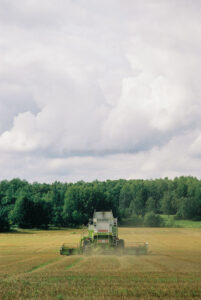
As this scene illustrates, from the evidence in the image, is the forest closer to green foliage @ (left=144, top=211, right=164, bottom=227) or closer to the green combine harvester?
green foliage @ (left=144, top=211, right=164, bottom=227)

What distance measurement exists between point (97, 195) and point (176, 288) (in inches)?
5262

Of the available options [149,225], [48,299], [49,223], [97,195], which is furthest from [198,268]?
[97,195]

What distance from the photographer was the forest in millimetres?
121875

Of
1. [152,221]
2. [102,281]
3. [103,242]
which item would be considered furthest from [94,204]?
[102,281]

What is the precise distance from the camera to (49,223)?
13238cm

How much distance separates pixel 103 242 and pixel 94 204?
112615 millimetres

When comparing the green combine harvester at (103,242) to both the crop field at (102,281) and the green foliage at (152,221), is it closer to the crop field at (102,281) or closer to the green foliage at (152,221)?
the crop field at (102,281)

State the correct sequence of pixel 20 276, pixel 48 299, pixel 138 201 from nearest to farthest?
pixel 48 299, pixel 20 276, pixel 138 201

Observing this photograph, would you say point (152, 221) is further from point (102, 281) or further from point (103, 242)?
point (102, 281)

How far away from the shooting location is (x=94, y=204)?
14600 cm

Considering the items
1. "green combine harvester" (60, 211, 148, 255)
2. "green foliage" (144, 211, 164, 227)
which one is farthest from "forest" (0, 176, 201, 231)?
"green combine harvester" (60, 211, 148, 255)

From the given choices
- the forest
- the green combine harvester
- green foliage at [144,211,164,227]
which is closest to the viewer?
the green combine harvester

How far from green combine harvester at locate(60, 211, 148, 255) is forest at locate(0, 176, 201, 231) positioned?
210 ft

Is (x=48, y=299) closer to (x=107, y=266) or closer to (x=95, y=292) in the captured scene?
(x=95, y=292)
